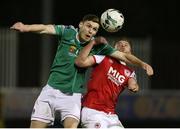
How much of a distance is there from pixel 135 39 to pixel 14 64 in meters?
2.94

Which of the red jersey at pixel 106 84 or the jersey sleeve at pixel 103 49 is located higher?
the jersey sleeve at pixel 103 49

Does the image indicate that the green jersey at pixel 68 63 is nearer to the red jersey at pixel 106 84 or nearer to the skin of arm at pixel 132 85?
the red jersey at pixel 106 84

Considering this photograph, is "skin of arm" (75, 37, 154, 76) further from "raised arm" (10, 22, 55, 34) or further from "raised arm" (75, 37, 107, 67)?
"raised arm" (10, 22, 55, 34)

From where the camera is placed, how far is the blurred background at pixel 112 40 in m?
17.8

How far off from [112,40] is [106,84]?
9741mm

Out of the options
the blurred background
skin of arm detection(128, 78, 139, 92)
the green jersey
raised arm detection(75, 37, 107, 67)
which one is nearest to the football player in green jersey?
the green jersey

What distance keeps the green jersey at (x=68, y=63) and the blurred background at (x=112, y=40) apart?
156 inches

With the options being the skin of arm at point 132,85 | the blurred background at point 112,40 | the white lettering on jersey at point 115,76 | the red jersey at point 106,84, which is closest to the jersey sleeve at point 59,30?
the red jersey at point 106,84

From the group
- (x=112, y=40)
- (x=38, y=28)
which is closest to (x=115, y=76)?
(x=38, y=28)

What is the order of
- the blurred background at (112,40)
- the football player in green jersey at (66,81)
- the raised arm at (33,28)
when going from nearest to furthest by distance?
the raised arm at (33,28)
the football player in green jersey at (66,81)
the blurred background at (112,40)

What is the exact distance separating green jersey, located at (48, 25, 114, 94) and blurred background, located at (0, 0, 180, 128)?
13.0 ft

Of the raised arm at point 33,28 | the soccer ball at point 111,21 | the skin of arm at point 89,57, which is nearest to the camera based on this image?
the raised arm at point 33,28

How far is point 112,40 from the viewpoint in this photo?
19547 millimetres

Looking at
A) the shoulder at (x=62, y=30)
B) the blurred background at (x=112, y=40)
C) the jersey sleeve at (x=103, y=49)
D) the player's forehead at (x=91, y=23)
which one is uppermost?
the player's forehead at (x=91, y=23)
